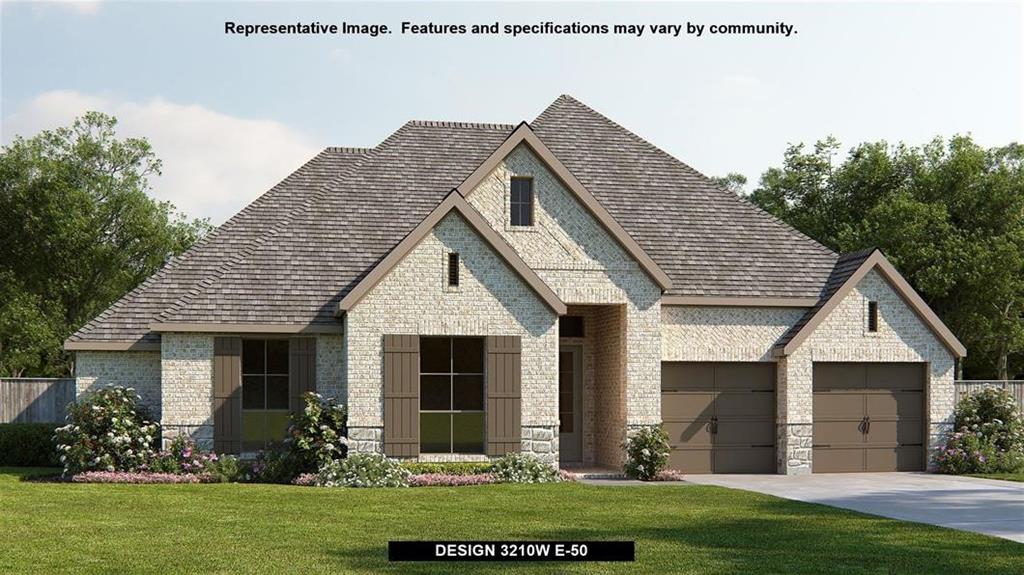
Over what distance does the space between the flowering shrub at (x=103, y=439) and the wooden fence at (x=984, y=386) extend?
52.3ft

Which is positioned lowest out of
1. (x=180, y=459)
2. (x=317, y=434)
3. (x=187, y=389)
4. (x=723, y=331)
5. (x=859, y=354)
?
(x=180, y=459)

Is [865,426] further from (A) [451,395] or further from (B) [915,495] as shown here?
(A) [451,395]

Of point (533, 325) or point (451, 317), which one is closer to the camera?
point (451, 317)

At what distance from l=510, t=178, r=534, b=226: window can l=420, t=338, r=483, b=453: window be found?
250 centimetres

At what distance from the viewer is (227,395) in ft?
67.6

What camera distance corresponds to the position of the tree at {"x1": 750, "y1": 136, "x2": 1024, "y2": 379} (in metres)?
39.1

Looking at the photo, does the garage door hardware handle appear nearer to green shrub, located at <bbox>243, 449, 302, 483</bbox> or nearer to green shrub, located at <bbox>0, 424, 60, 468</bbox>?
green shrub, located at <bbox>243, 449, 302, 483</bbox>

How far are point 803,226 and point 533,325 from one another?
1042 inches

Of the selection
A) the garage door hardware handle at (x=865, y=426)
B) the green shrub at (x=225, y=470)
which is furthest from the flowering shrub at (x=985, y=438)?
the green shrub at (x=225, y=470)

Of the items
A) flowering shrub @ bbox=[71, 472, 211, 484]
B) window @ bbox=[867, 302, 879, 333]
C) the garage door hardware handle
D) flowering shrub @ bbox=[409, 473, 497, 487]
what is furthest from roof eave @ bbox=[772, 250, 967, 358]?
flowering shrub @ bbox=[71, 472, 211, 484]

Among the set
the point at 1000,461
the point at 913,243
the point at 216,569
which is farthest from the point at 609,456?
the point at 913,243

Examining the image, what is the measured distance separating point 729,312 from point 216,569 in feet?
45.5

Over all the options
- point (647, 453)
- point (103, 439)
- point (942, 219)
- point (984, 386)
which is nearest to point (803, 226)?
point (942, 219)

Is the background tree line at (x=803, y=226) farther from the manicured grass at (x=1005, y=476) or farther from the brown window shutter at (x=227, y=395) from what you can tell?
the brown window shutter at (x=227, y=395)
